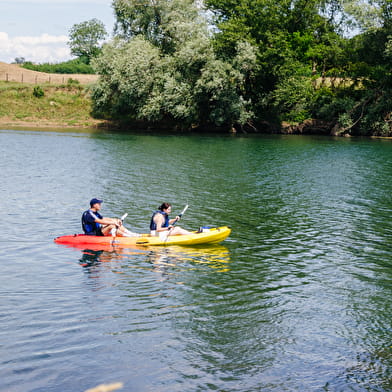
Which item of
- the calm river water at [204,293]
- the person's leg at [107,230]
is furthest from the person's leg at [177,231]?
→ the person's leg at [107,230]

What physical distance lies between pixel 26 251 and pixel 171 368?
7443 millimetres

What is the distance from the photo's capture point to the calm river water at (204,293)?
7.55m

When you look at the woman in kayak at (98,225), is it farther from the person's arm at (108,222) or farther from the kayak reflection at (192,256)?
the kayak reflection at (192,256)

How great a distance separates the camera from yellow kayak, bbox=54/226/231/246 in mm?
14156

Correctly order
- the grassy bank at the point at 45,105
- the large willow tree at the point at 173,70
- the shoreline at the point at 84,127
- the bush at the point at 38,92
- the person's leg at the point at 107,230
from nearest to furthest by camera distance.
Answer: the person's leg at the point at 107,230
the large willow tree at the point at 173,70
the shoreline at the point at 84,127
the grassy bank at the point at 45,105
the bush at the point at 38,92

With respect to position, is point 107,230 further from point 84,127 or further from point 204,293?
point 84,127

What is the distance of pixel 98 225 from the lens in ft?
48.5

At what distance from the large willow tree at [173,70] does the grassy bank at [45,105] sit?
911cm

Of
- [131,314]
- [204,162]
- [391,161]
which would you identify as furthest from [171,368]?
[391,161]

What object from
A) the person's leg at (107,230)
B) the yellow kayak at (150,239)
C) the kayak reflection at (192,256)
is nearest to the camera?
the kayak reflection at (192,256)

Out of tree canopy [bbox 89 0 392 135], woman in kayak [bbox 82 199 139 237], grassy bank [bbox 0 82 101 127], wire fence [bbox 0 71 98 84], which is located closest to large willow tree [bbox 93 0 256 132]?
tree canopy [bbox 89 0 392 135]

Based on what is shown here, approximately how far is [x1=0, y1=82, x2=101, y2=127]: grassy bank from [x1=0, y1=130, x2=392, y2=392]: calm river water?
40.0 m

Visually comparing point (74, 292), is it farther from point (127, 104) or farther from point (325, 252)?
point (127, 104)

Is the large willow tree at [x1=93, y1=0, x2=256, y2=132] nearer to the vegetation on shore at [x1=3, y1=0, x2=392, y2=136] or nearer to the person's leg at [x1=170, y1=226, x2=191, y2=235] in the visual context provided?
the vegetation on shore at [x1=3, y1=0, x2=392, y2=136]
